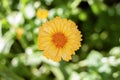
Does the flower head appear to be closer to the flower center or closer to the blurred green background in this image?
the blurred green background

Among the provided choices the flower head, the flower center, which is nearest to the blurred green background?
the flower head

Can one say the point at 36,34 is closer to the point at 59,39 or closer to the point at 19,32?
the point at 19,32

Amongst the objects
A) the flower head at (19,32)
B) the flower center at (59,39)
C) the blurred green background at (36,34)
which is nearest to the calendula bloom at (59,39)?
the flower center at (59,39)

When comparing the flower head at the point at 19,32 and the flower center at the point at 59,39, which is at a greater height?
the flower head at the point at 19,32

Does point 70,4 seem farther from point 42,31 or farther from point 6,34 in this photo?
point 42,31

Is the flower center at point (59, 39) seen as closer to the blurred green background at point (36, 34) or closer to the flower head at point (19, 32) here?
the blurred green background at point (36, 34)

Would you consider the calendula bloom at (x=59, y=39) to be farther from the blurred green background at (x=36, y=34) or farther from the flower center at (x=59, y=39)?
the blurred green background at (x=36, y=34)

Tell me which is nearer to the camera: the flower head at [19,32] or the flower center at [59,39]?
the flower center at [59,39]

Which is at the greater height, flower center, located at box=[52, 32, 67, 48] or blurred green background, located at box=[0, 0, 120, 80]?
blurred green background, located at box=[0, 0, 120, 80]
